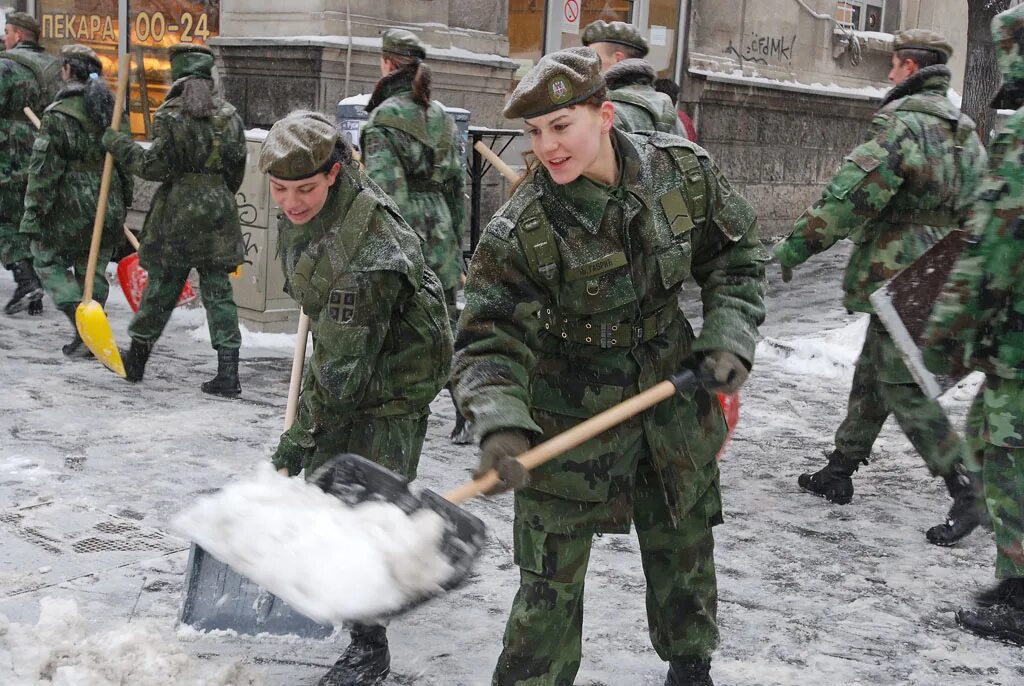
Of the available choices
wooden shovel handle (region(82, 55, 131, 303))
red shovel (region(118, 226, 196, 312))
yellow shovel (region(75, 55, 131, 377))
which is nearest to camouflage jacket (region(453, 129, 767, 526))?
yellow shovel (region(75, 55, 131, 377))

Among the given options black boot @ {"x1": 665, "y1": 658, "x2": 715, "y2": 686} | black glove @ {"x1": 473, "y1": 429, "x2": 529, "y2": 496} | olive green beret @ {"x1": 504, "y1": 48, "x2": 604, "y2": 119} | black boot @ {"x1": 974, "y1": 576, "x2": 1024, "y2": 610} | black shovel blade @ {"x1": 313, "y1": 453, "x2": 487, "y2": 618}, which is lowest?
black boot @ {"x1": 974, "y1": 576, "x2": 1024, "y2": 610}

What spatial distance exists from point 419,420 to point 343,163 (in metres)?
0.84

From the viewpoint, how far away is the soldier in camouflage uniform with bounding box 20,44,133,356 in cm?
783

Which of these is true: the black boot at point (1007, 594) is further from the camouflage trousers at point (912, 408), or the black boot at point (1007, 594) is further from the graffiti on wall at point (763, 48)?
the graffiti on wall at point (763, 48)

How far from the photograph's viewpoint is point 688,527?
328cm

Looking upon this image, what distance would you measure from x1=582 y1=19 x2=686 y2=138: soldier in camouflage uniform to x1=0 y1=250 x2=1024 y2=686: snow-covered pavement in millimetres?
1838

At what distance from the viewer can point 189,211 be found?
23.4ft

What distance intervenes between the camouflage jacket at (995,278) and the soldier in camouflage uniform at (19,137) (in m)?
7.59

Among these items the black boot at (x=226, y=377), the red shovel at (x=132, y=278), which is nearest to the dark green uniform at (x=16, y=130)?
the red shovel at (x=132, y=278)

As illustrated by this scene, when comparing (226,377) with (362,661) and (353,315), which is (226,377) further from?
(353,315)

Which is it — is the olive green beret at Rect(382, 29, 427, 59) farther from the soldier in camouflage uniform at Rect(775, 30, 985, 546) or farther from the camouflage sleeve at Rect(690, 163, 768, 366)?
the camouflage sleeve at Rect(690, 163, 768, 366)

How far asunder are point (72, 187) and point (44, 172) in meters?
0.20

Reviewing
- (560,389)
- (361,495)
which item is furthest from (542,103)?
(361,495)

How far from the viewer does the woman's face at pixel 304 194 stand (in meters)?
3.46
